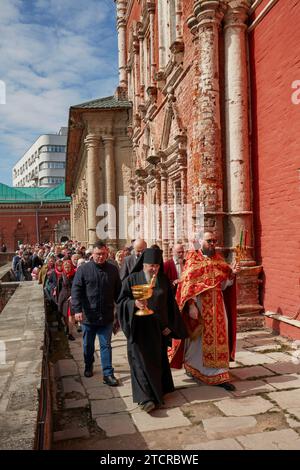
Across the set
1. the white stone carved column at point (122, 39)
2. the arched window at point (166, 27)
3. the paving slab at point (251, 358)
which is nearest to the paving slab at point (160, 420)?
the paving slab at point (251, 358)

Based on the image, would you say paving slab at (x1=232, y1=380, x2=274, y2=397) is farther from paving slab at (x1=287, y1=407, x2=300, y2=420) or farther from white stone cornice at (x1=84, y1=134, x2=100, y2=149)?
white stone cornice at (x1=84, y1=134, x2=100, y2=149)

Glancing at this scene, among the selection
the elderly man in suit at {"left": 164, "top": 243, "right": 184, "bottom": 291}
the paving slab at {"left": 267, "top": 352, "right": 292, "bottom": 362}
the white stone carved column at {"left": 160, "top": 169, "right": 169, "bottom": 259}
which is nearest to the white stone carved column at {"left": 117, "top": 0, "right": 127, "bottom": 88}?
the white stone carved column at {"left": 160, "top": 169, "right": 169, "bottom": 259}

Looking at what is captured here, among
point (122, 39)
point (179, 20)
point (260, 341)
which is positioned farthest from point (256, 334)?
point (122, 39)

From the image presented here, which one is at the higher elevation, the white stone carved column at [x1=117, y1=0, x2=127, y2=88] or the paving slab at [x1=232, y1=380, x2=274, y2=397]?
the white stone carved column at [x1=117, y1=0, x2=127, y2=88]

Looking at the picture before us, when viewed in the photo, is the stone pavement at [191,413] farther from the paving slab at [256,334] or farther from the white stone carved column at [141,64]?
the white stone carved column at [141,64]

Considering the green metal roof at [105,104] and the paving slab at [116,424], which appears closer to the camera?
the paving slab at [116,424]

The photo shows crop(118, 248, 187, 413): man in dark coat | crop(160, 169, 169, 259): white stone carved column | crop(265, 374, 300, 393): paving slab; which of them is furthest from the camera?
crop(160, 169, 169, 259): white stone carved column

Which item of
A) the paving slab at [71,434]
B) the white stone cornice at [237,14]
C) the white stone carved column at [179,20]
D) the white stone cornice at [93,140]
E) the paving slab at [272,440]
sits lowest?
the paving slab at [71,434]

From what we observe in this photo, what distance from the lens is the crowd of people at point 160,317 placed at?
4746 mm

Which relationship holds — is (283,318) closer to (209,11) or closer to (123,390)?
(123,390)

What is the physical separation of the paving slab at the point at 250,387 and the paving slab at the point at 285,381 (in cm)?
9

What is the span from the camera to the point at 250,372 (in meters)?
5.59

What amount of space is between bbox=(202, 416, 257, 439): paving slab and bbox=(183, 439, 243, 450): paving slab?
101 mm

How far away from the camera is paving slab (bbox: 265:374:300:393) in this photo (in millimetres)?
5008
